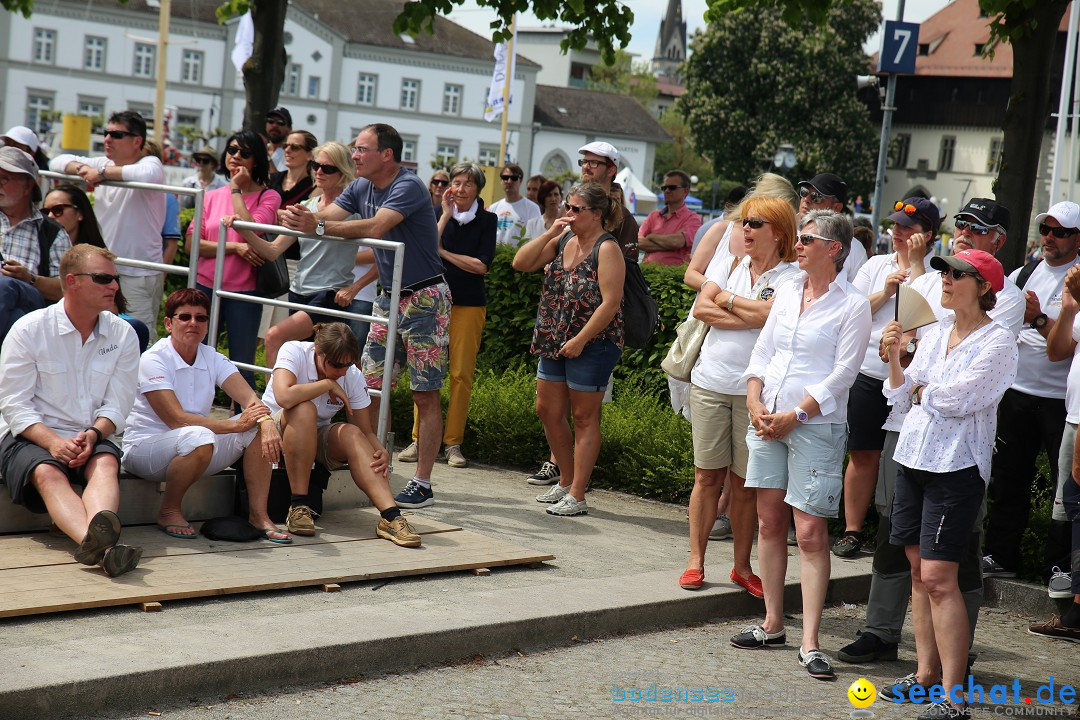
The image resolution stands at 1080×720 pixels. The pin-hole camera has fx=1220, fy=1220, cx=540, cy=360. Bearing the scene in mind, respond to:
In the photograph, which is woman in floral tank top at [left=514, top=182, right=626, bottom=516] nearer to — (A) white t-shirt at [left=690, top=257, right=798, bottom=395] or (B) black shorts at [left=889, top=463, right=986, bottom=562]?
(A) white t-shirt at [left=690, top=257, right=798, bottom=395]

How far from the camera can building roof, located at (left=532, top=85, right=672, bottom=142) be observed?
91250 mm

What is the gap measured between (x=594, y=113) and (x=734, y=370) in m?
89.4

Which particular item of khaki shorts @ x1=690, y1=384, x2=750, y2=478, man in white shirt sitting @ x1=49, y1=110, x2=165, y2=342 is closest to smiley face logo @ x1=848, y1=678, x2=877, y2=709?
khaki shorts @ x1=690, y1=384, x2=750, y2=478

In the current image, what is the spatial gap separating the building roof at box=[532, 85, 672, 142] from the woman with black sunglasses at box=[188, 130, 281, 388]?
83907mm

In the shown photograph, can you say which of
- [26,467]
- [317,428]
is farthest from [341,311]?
[26,467]

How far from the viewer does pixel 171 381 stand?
6457 mm

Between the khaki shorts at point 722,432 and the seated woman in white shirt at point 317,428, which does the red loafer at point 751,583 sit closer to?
the khaki shorts at point 722,432

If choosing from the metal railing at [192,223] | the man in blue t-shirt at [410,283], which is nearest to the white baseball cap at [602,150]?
the man in blue t-shirt at [410,283]

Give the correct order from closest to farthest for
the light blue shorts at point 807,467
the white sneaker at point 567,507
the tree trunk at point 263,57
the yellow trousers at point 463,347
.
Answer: the light blue shorts at point 807,467
the white sneaker at point 567,507
the yellow trousers at point 463,347
the tree trunk at point 263,57

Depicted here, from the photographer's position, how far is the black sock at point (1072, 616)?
21.0 ft

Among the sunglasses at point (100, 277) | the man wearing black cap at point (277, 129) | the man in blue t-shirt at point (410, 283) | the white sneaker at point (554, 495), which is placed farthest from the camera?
the man wearing black cap at point (277, 129)

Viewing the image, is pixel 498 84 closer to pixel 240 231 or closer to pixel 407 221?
pixel 240 231

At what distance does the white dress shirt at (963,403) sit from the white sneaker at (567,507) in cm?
316

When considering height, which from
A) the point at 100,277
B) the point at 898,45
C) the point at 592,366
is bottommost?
the point at 592,366
